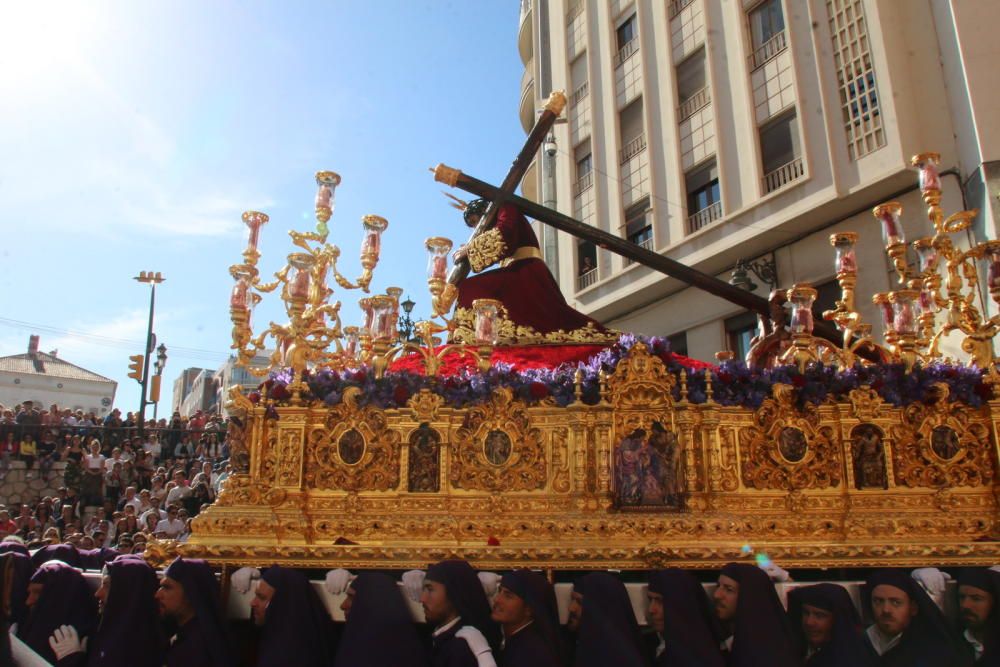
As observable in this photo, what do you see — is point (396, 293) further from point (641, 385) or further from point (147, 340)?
point (147, 340)

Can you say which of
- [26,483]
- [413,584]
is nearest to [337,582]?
[413,584]

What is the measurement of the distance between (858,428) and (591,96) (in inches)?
615

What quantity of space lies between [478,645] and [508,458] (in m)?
1.82

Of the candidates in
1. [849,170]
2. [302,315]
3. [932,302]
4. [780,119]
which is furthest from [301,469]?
[780,119]

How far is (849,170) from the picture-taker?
12.9 meters

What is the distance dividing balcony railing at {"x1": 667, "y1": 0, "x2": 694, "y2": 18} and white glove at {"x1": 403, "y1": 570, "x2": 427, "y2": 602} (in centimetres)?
1630

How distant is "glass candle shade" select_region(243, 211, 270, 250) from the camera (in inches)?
261

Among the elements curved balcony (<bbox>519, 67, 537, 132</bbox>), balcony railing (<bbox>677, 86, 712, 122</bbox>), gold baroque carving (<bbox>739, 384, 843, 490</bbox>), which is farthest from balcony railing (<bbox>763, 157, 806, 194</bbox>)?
curved balcony (<bbox>519, 67, 537, 132</bbox>)

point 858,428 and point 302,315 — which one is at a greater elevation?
point 302,315

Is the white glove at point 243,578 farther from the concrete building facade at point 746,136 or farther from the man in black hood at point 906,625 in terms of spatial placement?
the concrete building facade at point 746,136

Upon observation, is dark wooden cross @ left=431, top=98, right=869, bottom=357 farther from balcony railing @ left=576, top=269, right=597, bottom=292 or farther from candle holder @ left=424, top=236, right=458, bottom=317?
balcony railing @ left=576, top=269, right=597, bottom=292

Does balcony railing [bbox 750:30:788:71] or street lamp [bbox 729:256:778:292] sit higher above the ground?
balcony railing [bbox 750:30:788:71]

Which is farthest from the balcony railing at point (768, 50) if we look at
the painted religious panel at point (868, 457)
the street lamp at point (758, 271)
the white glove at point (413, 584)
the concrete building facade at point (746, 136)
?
the white glove at point (413, 584)

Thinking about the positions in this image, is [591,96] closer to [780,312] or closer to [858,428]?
[780,312]
